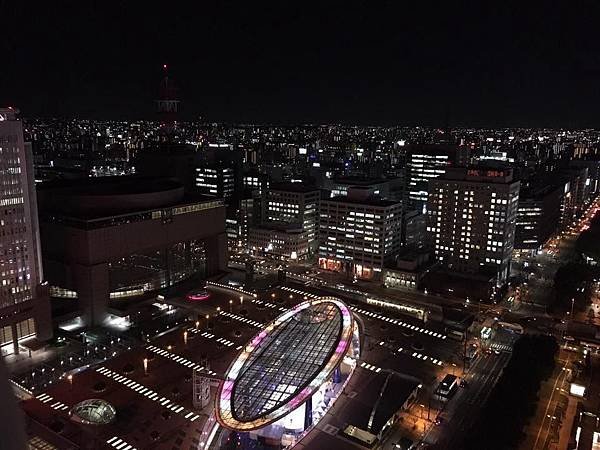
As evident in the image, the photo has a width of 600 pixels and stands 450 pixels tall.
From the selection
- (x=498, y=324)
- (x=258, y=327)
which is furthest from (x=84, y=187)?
(x=498, y=324)

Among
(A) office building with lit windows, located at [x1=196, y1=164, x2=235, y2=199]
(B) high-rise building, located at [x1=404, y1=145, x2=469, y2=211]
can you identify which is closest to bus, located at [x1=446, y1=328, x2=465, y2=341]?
(B) high-rise building, located at [x1=404, y1=145, x2=469, y2=211]

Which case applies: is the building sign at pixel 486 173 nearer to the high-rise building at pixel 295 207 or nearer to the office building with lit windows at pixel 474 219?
the office building with lit windows at pixel 474 219

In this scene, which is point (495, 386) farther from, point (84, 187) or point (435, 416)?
point (84, 187)

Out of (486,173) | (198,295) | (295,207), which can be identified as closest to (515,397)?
(198,295)

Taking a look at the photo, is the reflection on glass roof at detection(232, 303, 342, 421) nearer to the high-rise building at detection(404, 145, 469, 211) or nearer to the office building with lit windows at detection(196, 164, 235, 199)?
the high-rise building at detection(404, 145, 469, 211)

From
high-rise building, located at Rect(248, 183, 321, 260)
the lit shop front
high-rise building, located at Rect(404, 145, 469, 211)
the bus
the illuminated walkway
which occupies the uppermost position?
high-rise building, located at Rect(404, 145, 469, 211)

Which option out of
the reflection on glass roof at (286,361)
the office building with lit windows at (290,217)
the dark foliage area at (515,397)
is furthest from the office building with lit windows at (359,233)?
the dark foliage area at (515,397)
